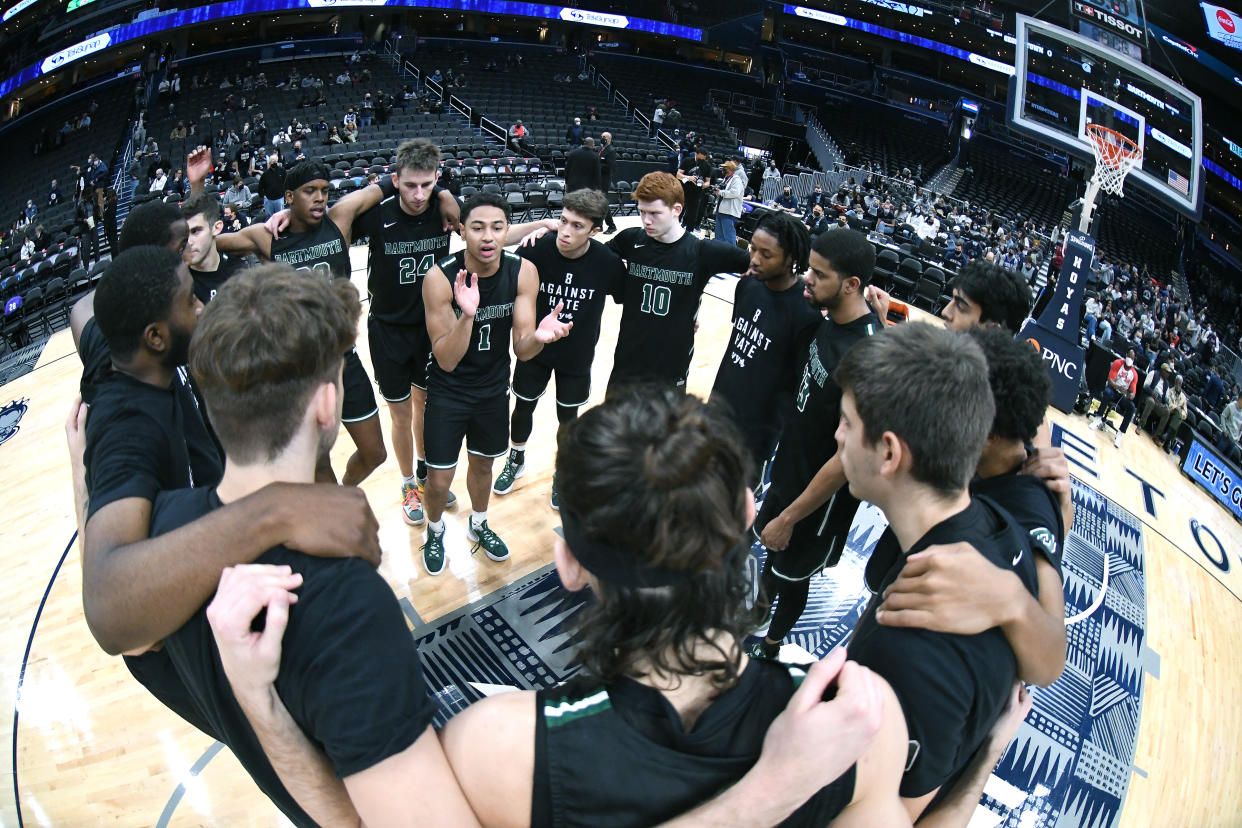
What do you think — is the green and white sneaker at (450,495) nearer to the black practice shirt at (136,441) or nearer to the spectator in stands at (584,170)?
the black practice shirt at (136,441)

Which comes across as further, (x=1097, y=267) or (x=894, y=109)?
(x=894, y=109)

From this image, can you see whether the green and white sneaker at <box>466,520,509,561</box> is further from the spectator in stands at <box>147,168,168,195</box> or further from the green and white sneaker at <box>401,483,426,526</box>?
the spectator in stands at <box>147,168,168,195</box>

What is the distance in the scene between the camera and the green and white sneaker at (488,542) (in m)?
4.72

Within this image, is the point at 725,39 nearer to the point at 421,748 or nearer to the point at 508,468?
the point at 508,468

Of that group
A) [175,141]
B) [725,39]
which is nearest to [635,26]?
[725,39]

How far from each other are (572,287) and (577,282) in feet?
0.15

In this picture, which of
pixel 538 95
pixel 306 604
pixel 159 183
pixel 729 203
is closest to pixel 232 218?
pixel 159 183

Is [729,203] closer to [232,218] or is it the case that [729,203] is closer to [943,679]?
A: [232,218]

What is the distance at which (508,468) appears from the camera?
5.51 meters

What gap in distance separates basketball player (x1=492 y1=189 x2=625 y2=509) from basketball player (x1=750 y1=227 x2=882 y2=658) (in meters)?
1.35

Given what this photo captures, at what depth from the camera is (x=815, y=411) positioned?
11.5 feet

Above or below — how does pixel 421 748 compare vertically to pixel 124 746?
above

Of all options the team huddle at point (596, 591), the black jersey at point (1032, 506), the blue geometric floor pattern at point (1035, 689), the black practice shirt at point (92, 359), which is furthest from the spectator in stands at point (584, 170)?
the black jersey at point (1032, 506)

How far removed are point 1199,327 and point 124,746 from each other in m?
23.0
